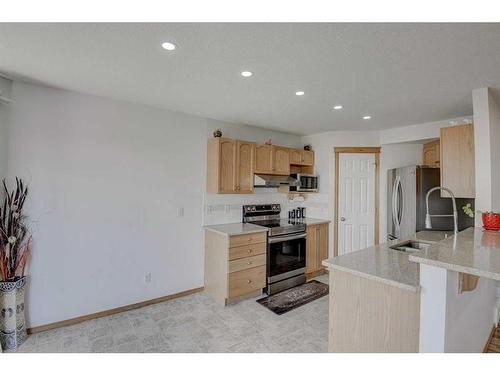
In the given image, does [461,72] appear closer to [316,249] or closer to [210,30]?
[210,30]

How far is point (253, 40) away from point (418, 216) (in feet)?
9.88

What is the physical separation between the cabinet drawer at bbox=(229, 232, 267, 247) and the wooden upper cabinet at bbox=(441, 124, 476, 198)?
2.09m

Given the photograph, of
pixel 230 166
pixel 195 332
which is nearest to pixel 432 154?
pixel 230 166

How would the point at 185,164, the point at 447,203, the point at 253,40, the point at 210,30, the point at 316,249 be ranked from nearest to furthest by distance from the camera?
the point at 210,30
the point at 253,40
the point at 447,203
the point at 185,164
the point at 316,249

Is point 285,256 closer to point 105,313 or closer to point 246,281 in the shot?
point 246,281

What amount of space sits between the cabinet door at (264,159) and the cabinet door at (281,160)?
86 mm

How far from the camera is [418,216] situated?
10.5 ft

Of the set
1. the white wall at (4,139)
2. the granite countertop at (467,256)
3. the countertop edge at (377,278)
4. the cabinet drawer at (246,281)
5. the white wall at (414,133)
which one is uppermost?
the white wall at (414,133)

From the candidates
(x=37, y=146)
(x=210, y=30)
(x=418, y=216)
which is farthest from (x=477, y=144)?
(x=37, y=146)

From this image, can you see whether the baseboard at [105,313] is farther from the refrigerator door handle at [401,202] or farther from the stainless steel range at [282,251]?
the refrigerator door handle at [401,202]

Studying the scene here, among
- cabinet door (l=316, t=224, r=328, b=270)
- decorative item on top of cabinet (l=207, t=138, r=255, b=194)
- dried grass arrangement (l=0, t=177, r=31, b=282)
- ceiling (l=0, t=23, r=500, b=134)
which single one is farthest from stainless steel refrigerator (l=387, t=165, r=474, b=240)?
dried grass arrangement (l=0, t=177, r=31, b=282)

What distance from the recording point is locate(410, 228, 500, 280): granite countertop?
42.5 inches

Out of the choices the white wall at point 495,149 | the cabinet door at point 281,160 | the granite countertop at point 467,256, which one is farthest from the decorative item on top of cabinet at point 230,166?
the white wall at point 495,149

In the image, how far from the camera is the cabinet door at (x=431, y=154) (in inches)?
139
